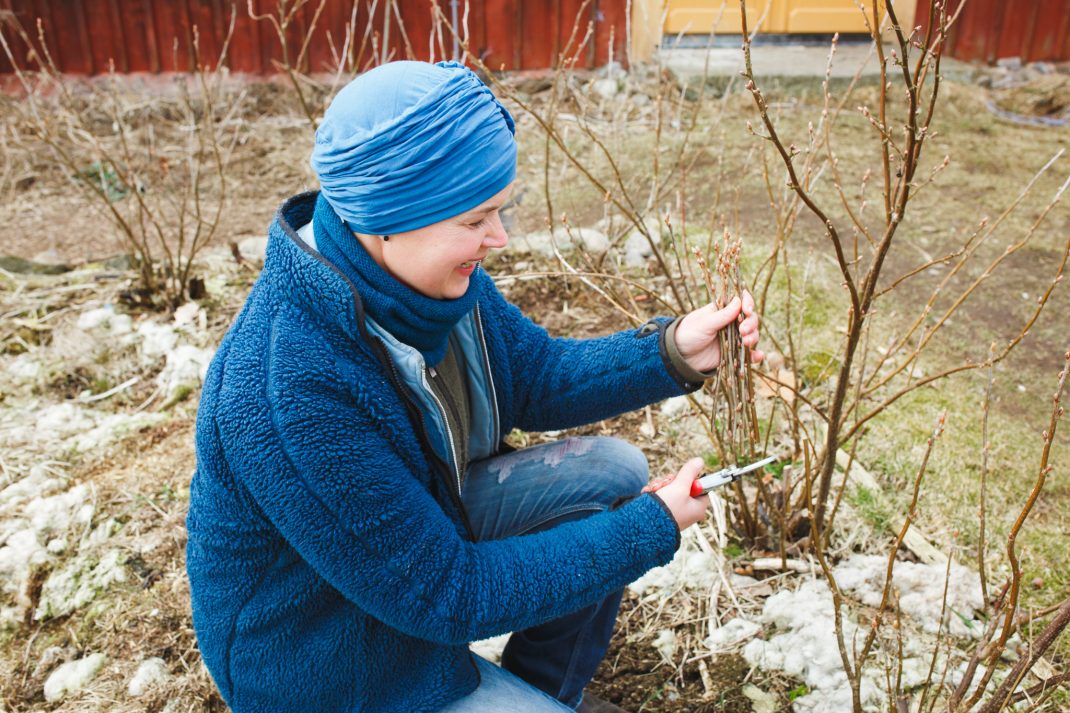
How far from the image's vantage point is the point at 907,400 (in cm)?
324

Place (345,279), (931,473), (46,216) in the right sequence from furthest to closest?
(46,216)
(931,473)
(345,279)

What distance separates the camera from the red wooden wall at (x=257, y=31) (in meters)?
7.34

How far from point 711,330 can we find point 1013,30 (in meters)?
7.16

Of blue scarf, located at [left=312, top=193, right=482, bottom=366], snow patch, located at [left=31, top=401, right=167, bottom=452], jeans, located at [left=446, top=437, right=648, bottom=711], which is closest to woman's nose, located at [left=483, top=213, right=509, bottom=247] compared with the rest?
blue scarf, located at [left=312, top=193, right=482, bottom=366]

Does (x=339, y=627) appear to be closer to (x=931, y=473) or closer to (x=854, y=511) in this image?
(x=854, y=511)

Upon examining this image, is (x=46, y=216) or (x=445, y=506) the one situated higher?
(x=445, y=506)

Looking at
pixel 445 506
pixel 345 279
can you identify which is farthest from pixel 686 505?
pixel 345 279

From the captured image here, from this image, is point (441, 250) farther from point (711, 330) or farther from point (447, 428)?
point (711, 330)

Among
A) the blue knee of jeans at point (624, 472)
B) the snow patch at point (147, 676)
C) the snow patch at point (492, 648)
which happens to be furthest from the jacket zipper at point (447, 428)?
the snow patch at point (147, 676)

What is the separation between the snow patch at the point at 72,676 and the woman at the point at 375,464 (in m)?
0.87

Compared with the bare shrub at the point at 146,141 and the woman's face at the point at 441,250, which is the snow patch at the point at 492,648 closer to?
the woman's face at the point at 441,250

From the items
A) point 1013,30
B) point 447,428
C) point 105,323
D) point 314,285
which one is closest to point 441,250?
point 314,285

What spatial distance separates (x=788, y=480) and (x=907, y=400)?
104cm

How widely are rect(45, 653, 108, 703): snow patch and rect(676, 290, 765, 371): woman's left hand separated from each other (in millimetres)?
1719
